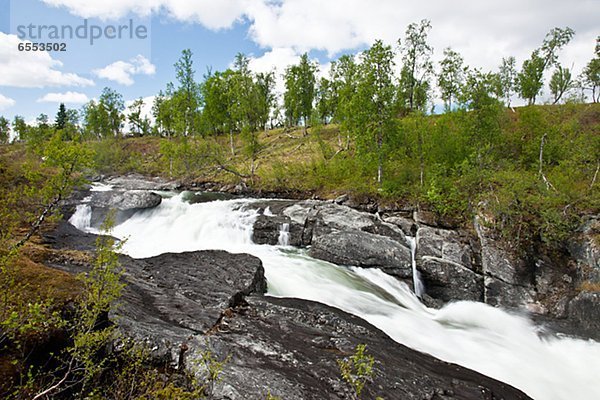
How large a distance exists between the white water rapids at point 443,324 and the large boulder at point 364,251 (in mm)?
537

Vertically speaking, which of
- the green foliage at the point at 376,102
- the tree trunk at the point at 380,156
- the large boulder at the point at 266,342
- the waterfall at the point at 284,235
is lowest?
the large boulder at the point at 266,342

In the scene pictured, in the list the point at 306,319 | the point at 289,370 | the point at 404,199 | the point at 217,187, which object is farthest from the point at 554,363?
the point at 217,187

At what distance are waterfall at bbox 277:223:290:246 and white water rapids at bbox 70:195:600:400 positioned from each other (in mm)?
431

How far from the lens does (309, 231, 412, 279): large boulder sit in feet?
49.0

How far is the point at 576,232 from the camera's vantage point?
13914 mm

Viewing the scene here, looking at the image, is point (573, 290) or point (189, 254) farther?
point (573, 290)

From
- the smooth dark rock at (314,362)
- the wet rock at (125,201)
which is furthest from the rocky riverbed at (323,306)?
the wet rock at (125,201)

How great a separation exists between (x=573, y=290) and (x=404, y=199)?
32.6ft

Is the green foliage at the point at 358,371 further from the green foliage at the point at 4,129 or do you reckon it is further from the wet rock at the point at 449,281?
the green foliage at the point at 4,129

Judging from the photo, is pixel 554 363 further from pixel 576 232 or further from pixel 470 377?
pixel 576 232

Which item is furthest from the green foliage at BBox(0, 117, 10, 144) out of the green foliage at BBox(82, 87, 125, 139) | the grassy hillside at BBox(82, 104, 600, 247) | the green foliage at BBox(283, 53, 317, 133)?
the green foliage at BBox(283, 53, 317, 133)

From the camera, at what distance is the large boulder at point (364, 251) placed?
588 inches

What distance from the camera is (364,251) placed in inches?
602

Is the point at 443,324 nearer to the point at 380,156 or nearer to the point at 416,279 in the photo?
the point at 416,279
